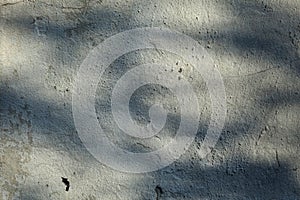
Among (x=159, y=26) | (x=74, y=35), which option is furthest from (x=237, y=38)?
A: (x=74, y=35)

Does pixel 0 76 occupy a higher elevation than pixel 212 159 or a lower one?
higher

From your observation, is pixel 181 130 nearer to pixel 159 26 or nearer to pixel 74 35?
pixel 159 26

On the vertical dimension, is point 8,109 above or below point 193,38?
below

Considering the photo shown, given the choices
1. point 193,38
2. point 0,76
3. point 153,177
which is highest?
point 193,38

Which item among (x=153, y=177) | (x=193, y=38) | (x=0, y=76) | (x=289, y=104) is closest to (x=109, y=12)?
(x=193, y=38)

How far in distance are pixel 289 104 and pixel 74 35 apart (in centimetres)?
80

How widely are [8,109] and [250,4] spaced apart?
36.0 inches

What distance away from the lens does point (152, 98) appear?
176 centimetres

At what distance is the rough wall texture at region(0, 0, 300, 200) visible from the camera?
172cm

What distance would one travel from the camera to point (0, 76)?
5.60ft

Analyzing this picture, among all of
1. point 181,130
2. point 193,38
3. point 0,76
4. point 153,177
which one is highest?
point 193,38

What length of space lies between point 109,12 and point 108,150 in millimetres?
475

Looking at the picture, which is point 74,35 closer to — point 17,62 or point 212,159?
point 17,62

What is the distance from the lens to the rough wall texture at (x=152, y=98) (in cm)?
172
